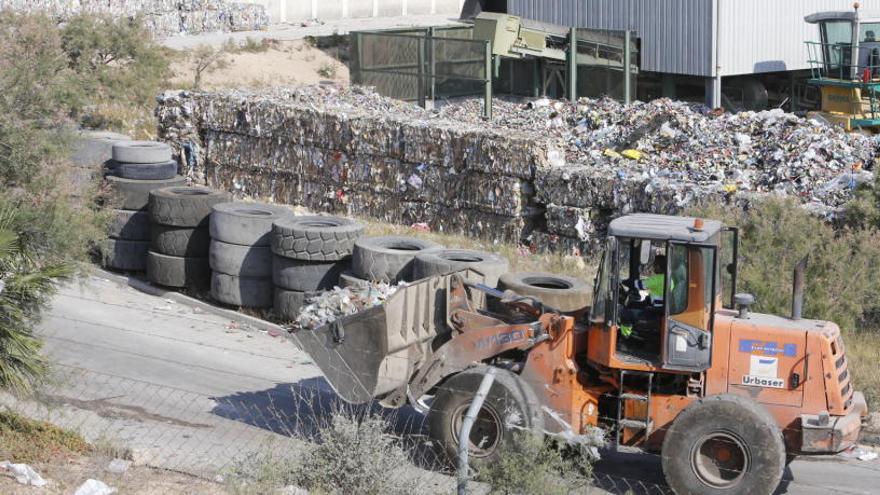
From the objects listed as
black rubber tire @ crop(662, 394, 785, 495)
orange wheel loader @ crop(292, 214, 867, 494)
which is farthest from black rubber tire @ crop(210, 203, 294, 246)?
black rubber tire @ crop(662, 394, 785, 495)

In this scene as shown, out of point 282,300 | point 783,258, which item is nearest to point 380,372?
point 282,300

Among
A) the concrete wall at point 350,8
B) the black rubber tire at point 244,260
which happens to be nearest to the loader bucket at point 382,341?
the black rubber tire at point 244,260

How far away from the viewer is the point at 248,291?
15836mm

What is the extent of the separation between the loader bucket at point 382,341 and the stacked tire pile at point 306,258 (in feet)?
12.4

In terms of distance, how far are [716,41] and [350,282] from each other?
20.1 meters

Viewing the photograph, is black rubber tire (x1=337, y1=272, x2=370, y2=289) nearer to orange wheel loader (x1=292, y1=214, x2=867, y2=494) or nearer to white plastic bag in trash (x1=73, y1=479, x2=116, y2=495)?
orange wheel loader (x1=292, y1=214, x2=867, y2=494)

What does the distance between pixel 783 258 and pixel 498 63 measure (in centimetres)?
2102

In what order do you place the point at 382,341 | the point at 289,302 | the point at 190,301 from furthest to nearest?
the point at 190,301
the point at 289,302
the point at 382,341

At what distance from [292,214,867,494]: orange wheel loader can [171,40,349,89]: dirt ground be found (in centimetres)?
2405

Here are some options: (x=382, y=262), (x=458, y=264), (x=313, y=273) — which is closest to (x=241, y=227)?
(x=313, y=273)

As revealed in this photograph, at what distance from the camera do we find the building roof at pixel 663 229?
31.8 feet

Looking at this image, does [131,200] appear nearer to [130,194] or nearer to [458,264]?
[130,194]

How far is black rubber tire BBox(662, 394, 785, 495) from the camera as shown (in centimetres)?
948

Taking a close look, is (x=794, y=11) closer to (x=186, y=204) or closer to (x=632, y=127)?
(x=632, y=127)
